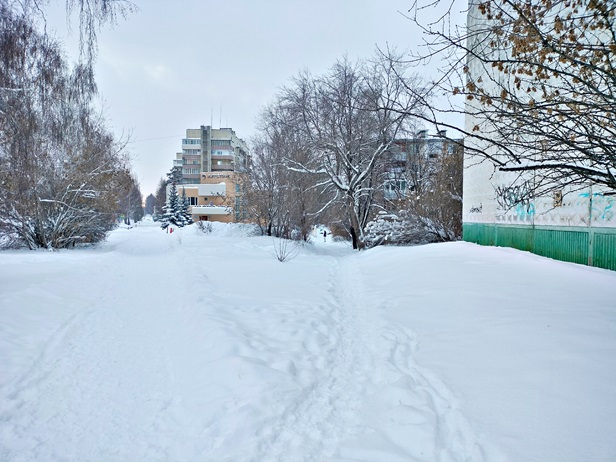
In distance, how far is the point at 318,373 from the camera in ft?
13.7

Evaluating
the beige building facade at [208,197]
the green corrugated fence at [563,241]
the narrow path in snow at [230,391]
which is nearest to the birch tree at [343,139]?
the green corrugated fence at [563,241]

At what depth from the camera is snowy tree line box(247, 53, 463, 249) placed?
1894 cm

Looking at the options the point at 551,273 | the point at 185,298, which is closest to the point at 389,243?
the point at 551,273

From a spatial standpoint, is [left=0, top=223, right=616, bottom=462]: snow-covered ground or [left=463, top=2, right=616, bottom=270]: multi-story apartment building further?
[left=463, top=2, right=616, bottom=270]: multi-story apartment building

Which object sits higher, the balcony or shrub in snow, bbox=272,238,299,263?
the balcony

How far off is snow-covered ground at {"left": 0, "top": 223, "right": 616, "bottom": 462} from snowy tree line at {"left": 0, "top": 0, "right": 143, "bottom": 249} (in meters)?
4.10

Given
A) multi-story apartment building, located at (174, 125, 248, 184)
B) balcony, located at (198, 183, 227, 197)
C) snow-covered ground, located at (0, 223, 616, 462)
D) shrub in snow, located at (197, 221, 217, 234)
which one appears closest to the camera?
snow-covered ground, located at (0, 223, 616, 462)

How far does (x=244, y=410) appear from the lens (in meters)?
3.29

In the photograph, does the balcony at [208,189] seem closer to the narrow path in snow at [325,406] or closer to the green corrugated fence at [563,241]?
the green corrugated fence at [563,241]

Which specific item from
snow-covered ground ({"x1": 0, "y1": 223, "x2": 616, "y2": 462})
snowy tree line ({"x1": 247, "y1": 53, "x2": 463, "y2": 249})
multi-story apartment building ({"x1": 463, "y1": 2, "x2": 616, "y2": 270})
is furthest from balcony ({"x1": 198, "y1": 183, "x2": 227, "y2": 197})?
snow-covered ground ({"x1": 0, "y1": 223, "x2": 616, "y2": 462})

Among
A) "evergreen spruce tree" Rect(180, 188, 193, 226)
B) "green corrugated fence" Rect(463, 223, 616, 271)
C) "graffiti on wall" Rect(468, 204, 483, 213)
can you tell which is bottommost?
"green corrugated fence" Rect(463, 223, 616, 271)

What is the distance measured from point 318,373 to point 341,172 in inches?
721

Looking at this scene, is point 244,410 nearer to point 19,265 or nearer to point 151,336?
point 151,336

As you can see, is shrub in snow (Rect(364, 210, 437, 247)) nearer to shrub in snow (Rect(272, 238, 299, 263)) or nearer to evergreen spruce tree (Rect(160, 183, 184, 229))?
shrub in snow (Rect(272, 238, 299, 263))
